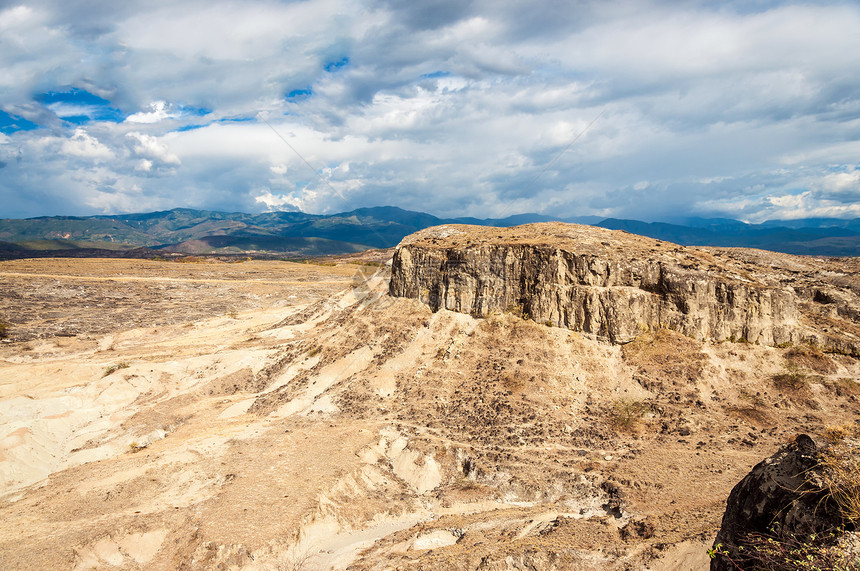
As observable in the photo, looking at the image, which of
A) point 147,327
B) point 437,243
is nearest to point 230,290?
point 147,327

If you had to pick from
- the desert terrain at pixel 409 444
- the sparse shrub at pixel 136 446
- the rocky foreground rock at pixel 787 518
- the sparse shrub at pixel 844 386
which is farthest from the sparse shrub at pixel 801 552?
the sparse shrub at pixel 136 446

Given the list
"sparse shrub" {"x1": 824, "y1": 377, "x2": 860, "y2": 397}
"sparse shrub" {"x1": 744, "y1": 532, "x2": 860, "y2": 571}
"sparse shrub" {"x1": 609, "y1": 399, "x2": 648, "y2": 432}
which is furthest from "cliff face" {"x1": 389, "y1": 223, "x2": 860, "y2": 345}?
"sparse shrub" {"x1": 744, "y1": 532, "x2": 860, "y2": 571}

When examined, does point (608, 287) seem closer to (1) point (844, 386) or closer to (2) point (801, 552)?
→ (1) point (844, 386)

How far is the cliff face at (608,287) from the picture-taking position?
2478cm

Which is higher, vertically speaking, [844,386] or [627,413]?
[844,386]

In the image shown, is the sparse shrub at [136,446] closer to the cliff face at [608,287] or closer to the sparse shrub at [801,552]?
the cliff face at [608,287]

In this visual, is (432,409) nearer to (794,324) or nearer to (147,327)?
(794,324)

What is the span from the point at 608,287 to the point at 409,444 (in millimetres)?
15445

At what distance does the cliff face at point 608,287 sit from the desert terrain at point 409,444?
929mm

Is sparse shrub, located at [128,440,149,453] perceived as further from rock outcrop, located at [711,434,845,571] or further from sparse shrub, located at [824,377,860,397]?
sparse shrub, located at [824,377,860,397]

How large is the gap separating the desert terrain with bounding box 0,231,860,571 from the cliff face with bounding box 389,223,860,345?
93 cm

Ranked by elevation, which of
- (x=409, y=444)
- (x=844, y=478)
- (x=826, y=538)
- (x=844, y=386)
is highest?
(x=844, y=478)

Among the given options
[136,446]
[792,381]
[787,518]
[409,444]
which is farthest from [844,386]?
[136,446]

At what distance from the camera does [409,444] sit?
21562 mm
